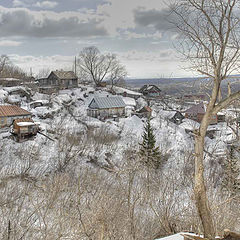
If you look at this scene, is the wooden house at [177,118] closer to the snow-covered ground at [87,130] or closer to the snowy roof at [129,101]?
the snow-covered ground at [87,130]

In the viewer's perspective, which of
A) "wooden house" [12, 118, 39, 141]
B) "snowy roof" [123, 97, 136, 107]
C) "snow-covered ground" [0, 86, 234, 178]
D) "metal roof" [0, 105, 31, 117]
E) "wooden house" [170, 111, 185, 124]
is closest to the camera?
"snow-covered ground" [0, 86, 234, 178]

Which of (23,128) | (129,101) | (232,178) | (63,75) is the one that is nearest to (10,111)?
(23,128)

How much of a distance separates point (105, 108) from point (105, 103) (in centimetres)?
93

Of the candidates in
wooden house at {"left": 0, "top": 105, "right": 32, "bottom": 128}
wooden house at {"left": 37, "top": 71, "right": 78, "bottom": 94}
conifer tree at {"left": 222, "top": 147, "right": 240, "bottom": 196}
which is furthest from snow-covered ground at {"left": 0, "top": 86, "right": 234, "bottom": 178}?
conifer tree at {"left": 222, "top": 147, "right": 240, "bottom": 196}

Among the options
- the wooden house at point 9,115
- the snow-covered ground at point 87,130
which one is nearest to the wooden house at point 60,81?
the snow-covered ground at point 87,130

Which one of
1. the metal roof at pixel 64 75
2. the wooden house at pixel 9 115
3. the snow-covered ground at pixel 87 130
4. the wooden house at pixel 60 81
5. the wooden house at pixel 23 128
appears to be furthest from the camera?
the metal roof at pixel 64 75

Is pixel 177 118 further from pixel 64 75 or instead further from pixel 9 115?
pixel 64 75

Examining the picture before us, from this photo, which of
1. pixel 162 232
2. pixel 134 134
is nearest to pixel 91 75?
pixel 134 134

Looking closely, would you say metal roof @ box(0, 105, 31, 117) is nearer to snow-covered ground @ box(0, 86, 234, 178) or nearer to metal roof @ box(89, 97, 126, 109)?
snow-covered ground @ box(0, 86, 234, 178)

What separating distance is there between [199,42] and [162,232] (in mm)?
6054

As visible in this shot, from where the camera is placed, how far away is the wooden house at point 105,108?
3241cm

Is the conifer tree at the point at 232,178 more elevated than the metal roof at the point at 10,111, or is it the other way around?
the metal roof at the point at 10,111

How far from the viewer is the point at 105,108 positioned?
32.8 m

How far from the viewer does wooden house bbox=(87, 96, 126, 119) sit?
32406 millimetres
